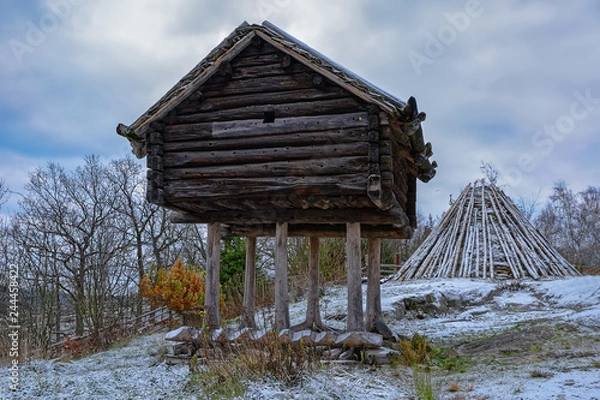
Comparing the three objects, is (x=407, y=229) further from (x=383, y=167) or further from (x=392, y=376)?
(x=392, y=376)

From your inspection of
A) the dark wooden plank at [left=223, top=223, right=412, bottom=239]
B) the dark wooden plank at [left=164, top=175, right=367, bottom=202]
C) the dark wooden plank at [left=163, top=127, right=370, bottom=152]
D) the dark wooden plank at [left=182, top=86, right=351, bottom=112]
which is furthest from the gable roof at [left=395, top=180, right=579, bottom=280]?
the dark wooden plank at [left=182, top=86, right=351, bottom=112]

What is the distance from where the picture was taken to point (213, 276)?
29.6 ft

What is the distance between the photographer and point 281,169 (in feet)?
26.6

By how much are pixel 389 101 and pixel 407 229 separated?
131 inches

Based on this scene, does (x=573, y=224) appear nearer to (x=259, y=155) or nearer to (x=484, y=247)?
(x=484, y=247)

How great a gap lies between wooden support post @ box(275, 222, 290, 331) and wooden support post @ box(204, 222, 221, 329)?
3.73 feet

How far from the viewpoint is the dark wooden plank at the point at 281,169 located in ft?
25.3

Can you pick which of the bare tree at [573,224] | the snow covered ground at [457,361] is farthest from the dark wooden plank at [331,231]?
the bare tree at [573,224]

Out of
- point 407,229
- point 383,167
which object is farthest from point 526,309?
point 383,167

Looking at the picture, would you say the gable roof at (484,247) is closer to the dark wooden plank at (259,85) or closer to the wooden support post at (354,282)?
the wooden support post at (354,282)

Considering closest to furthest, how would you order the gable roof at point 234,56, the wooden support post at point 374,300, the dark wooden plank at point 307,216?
the gable roof at point 234,56
the dark wooden plank at point 307,216
the wooden support post at point 374,300

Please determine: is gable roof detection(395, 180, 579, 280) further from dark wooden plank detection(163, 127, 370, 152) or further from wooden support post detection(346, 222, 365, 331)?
dark wooden plank detection(163, 127, 370, 152)

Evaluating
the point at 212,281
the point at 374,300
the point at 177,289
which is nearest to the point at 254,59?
the point at 212,281

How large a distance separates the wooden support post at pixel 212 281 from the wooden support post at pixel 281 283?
1136 mm
